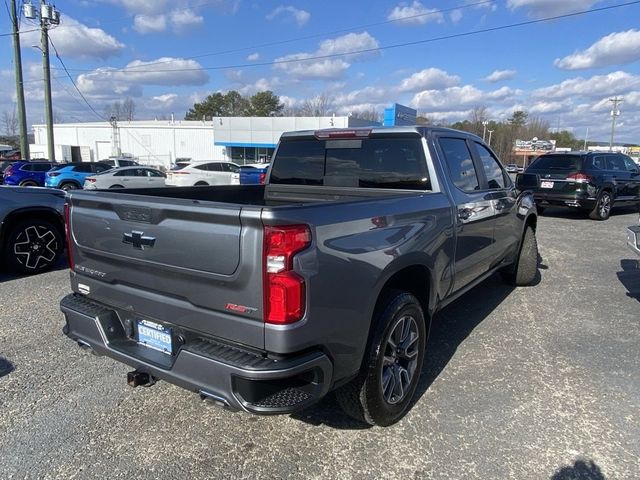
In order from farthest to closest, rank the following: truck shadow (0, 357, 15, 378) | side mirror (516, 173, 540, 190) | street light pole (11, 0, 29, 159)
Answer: street light pole (11, 0, 29, 159), side mirror (516, 173, 540, 190), truck shadow (0, 357, 15, 378)

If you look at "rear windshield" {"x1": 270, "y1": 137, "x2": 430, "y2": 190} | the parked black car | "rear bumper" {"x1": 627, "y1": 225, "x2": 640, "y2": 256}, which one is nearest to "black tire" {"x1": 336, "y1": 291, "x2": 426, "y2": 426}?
"rear windshield" {"x1": 270, "y1": 137, "x2": 430, "y2": 190}

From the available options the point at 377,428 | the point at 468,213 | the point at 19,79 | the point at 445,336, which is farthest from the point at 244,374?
the point at 19,79

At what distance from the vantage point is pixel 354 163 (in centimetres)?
393

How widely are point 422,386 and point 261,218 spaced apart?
6.95 feet

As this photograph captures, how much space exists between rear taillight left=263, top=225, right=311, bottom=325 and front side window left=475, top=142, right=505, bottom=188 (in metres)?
3.02

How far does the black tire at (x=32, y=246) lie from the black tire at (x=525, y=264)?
6.21m

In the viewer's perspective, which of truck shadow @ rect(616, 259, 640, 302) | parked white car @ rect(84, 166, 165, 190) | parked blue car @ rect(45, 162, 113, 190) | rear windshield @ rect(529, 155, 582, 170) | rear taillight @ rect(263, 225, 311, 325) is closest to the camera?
rear taillight @ rect(263, 225, 311, 325)

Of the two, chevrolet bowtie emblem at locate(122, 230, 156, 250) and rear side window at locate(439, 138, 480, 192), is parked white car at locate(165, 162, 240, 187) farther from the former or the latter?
chevrolet bowtie emblem at locate(122, 230, 156, 250)

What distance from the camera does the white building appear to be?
143 feet

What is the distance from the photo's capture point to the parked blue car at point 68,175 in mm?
20062

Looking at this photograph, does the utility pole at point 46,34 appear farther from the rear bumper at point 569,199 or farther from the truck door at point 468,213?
the truck door at point 468,213

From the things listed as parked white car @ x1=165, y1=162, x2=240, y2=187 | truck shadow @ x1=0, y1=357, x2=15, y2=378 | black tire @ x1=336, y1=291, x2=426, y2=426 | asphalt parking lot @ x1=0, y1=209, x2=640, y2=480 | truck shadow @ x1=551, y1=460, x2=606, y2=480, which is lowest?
truck shadow @ x1=551, y1=460, x2=606, y2=480

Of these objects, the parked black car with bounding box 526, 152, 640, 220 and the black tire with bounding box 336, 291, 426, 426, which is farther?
the parked black car with bounding box 526, 152, 640, 220

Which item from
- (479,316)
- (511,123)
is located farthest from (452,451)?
(511,123)
